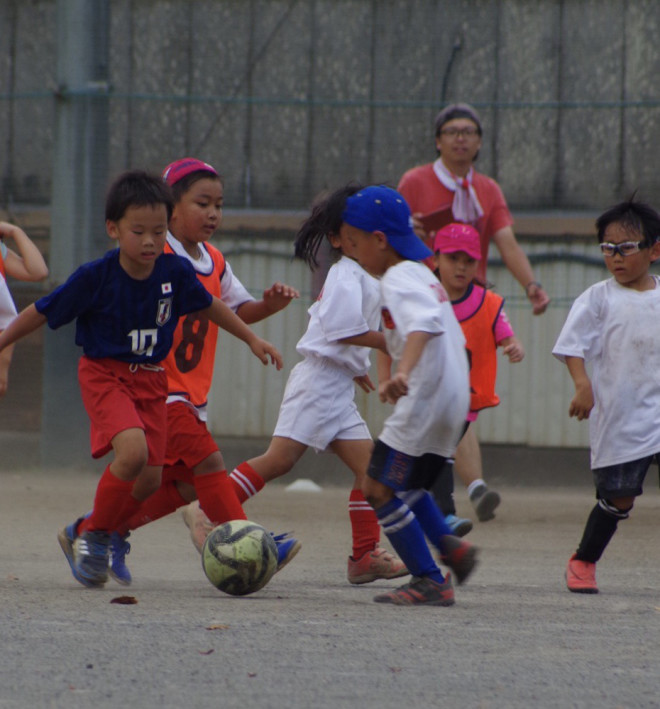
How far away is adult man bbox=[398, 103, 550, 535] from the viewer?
23.2 ft

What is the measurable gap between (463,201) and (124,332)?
2803 mm

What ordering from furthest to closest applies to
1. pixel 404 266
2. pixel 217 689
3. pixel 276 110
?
pixel 276 110 < pixel 404 266 < pixel 217 689

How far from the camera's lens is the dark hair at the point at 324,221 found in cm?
503

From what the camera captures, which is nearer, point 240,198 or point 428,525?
point 428,525

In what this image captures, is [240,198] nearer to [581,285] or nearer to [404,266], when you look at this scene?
[581,285]

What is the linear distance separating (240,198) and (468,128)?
267cm

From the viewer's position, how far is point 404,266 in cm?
469

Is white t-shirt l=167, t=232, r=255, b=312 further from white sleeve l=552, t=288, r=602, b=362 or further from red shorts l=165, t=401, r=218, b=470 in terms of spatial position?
white sleeve l=552, t=288, r=602, b=362

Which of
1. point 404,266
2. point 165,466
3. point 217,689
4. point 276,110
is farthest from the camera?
point 276,110

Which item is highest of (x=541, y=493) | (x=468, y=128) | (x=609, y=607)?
(x=468, y=128)

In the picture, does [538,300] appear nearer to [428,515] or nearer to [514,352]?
[514,352]

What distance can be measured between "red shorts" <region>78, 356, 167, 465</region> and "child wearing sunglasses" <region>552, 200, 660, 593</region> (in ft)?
4.83

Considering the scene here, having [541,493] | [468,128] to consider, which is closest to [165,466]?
[468,128]

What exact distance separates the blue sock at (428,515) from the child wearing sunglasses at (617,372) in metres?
0.69
